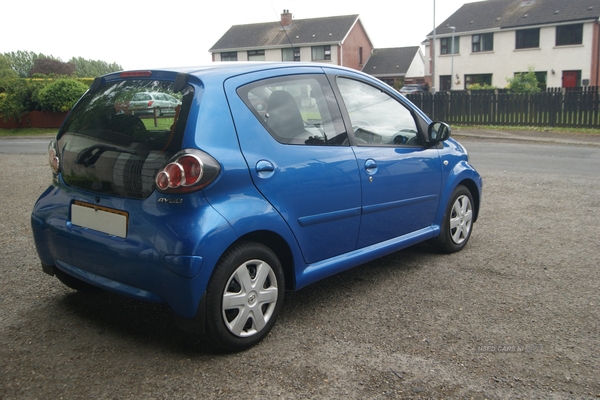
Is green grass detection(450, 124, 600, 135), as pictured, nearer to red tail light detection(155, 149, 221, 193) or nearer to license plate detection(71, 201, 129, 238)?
red tail light detection(155, 149, 221, 193)

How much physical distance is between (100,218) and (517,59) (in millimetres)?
48366

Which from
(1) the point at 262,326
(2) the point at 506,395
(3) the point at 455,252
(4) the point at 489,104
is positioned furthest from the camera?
(4) the point at 489,104

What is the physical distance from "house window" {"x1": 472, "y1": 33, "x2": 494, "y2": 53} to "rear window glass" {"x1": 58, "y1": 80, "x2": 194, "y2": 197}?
48.9 m

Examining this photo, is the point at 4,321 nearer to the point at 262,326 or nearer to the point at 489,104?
the point at 262,326

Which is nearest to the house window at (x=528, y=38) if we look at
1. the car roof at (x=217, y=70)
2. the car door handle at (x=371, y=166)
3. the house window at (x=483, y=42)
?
the house window at (x=483, y=42)

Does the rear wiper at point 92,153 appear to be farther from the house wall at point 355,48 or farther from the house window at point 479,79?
the house wall at point 355,48

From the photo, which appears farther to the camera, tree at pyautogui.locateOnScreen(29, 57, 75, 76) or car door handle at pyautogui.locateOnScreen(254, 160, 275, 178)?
tree at pyautogui.locateOnScreen(29, 57, 75, 76)

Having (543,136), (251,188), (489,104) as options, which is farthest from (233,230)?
(489,104)

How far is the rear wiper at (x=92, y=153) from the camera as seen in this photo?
3.67 metres

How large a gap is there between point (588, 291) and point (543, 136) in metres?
16.8

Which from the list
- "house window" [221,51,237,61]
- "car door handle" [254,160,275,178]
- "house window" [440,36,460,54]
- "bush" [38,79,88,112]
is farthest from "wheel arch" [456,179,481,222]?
"house window" [221,51,237,61]

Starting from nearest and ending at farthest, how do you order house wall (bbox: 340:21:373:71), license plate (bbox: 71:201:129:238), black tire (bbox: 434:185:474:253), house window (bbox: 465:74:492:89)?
1. license plate (bbox: 71:201:129:238)
2. black tire (bbox: 434:185:474:253)
3. house window (bbox: 465:74:492:89)
4. house wall (bbox: 340:21:373:71)

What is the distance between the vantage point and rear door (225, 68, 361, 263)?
3691mm

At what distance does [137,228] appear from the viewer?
341 centimetres
